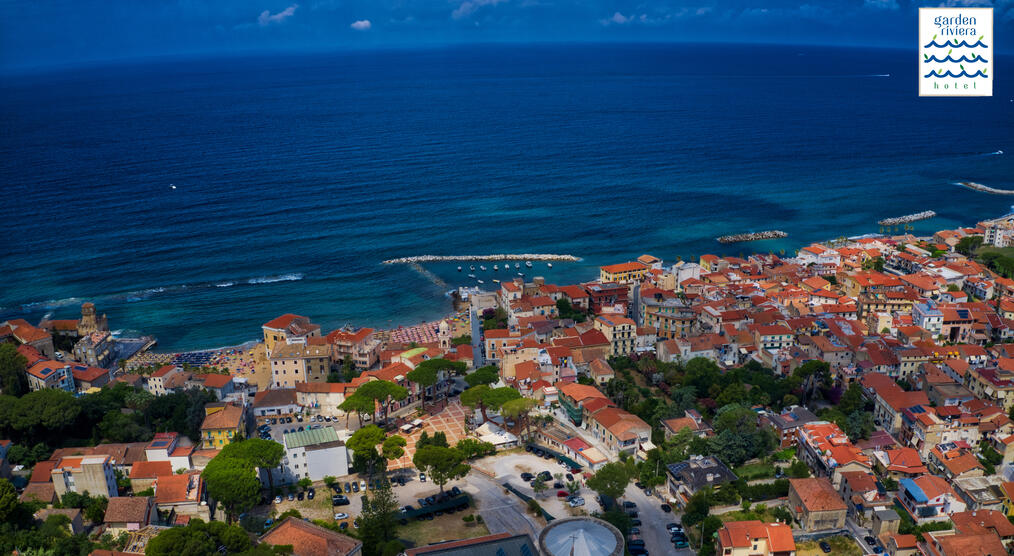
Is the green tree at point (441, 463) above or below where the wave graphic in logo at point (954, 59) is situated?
below

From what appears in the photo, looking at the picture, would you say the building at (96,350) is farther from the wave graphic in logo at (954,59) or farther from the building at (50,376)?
the wave graphic in logo at (954,59)

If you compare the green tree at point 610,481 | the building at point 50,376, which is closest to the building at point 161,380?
the building at point 50,376

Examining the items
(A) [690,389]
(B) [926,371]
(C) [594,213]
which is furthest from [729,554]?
(C) [594,213]

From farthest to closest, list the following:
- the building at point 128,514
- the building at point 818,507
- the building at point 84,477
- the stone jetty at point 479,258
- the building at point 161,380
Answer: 1. the stone jetty at point 479,258
2. the building at point 161,380
3. the building at point 84,477
4. the building at point 818,507
5. the building at point 128,514

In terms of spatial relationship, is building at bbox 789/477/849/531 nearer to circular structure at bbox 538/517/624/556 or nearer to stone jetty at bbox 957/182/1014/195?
circular structure at bbox 538/517/624/556

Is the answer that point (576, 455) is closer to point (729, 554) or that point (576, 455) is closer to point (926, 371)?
point (729, 554)

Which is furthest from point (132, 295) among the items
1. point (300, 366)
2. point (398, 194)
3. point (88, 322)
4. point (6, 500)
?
point (6, 500)
